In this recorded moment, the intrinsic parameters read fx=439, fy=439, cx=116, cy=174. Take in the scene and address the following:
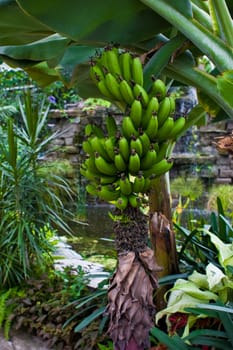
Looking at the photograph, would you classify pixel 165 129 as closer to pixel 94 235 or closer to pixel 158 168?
pixel 158 168

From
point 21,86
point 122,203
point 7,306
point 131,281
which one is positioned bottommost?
point 7,306

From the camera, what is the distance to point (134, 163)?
943 millimetres

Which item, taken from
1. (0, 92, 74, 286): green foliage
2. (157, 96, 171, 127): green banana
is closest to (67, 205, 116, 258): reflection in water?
(0, 92, 74, 286): green foliage

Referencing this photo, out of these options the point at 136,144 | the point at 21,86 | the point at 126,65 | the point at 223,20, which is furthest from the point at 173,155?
the point at 136,144

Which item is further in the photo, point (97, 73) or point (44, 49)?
point (44, 49)

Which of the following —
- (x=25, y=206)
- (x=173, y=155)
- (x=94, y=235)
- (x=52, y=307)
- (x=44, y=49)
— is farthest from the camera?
(x=173, y=155)

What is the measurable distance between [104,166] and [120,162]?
0.05 meters

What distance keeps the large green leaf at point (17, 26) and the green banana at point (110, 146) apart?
1.26 feet

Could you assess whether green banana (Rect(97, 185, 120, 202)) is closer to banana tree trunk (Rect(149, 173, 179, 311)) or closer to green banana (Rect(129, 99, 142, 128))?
green banana (Rect(129, 99, 142, 128))

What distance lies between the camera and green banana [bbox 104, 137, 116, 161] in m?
0.95

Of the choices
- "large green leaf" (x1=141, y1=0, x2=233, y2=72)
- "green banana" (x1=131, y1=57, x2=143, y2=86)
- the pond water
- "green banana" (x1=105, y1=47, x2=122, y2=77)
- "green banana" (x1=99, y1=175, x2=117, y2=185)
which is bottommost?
the pond water

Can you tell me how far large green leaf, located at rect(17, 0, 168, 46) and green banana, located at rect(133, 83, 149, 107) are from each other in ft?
0.92

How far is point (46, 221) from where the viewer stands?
244cm

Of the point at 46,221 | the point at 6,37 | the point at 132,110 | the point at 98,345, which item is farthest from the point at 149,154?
the point at 46,221
